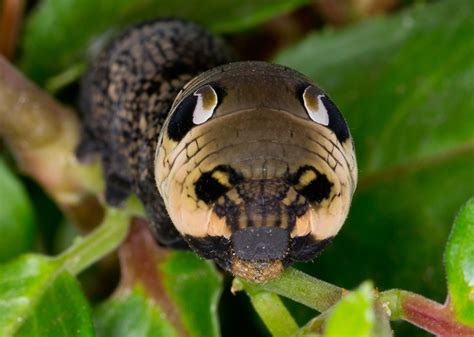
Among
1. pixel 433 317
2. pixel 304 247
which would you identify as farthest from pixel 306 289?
pixel 433 317

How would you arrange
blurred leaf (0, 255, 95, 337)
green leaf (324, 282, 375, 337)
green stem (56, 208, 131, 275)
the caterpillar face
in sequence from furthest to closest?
1. green stem (56, 208, 131, 275)
2. blurred leaf (0, 255, 95, 337)
3. the caterpillar face
4. green leaf (324, 282, 375, 337)

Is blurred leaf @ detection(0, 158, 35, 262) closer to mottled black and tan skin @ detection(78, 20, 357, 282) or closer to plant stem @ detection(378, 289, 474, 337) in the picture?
mottled black and tan skin @ detection(78, 20, 357, 282)

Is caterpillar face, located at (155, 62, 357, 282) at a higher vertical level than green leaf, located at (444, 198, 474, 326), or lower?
higher

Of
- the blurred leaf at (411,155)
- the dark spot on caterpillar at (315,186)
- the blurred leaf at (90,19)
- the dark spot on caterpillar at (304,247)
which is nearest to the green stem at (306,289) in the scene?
the dark spot on caterpillar at (304,247)

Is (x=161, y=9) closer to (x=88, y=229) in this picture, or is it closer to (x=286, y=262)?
(x=88, y=229)

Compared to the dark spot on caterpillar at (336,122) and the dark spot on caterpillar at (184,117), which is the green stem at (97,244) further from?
the dark spot on caterpillar at (336,122)

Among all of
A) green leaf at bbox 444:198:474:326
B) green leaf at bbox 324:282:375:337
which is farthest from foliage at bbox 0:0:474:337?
green leaf at bbox 324:282:375:337

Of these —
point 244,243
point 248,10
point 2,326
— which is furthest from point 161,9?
point 244,243
